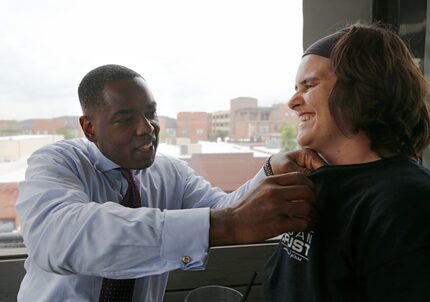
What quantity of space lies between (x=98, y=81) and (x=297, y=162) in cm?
74

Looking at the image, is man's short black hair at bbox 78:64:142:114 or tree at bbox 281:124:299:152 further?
tree at bbox 281:124:299:152

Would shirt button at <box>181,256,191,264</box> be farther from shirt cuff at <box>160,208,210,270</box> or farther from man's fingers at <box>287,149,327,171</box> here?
A: man's fingers at <box>287,149,327,171</box>

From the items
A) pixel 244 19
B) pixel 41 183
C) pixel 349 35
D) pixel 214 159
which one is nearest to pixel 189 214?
pixel 41 183

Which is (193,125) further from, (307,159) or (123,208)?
(123,208)

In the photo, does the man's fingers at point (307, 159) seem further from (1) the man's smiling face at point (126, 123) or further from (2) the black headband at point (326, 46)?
(1) the man's smiling face at point (126, 123)

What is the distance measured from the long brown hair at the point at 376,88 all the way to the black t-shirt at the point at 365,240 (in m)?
0.08

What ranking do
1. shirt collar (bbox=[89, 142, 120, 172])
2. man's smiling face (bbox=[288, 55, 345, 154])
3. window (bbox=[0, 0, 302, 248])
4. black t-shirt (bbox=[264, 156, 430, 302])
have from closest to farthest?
black t-shirt (bbox=[264, 156, 430, 302]) < man's smiling face (bbox=[288, 55, 345, 154]) < shirt collar (bbox=[89, 142, 120, 172]) < window (bbox=[0, 0, 302, 248])

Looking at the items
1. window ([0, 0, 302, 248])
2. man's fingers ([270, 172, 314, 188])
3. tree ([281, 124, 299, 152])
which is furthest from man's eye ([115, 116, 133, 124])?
tree ([281, 124, 299, 152])

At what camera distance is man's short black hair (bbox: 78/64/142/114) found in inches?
48.9

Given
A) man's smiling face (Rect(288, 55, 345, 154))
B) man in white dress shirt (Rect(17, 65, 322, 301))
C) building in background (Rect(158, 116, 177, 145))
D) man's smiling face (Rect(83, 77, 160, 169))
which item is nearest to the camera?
man in white dress shirt (Rect(17, 65, 322, 301))

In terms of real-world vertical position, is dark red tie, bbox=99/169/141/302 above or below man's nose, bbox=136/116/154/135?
below

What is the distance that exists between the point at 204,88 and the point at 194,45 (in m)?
0.22

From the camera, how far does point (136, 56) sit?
5.63 feet

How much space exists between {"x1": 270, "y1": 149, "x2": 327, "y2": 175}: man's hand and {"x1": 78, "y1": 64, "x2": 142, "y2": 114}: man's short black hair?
60 centimetres
